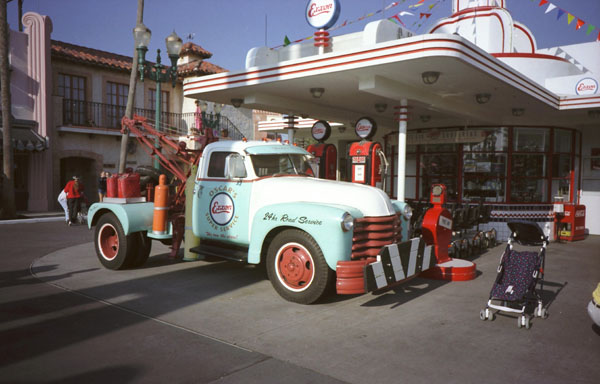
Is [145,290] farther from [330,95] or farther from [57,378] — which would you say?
[330,95]

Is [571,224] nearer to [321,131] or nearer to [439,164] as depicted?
[439,164]

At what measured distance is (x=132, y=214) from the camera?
7.14 meters

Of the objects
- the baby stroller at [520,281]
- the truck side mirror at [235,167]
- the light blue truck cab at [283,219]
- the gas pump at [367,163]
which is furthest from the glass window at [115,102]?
the baby stroller at [520,281]

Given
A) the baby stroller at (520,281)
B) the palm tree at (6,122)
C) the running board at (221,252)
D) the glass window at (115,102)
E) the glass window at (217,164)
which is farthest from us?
the glass window at (115,102)

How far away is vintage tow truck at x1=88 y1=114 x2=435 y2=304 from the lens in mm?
5219

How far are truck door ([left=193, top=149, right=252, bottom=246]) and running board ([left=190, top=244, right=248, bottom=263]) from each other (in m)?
0.14

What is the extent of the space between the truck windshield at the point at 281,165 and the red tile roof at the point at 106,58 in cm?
1653

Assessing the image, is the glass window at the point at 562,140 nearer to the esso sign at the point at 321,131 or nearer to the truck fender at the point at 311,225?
Answer: the esso sign at the point at 321,131

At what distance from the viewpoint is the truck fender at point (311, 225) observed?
16.9ft

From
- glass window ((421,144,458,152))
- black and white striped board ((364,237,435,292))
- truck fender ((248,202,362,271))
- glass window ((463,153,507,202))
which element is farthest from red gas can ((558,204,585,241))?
truck fender ((248,202,362,271))

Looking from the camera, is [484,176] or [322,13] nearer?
[322,13]

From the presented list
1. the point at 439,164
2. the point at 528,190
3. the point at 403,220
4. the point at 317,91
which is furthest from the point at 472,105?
the point at 403,220

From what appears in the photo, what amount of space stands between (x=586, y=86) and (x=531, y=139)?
79.4 inches

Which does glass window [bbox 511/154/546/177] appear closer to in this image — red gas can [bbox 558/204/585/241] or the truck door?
red gas can [bbox 558/204/585/241]
